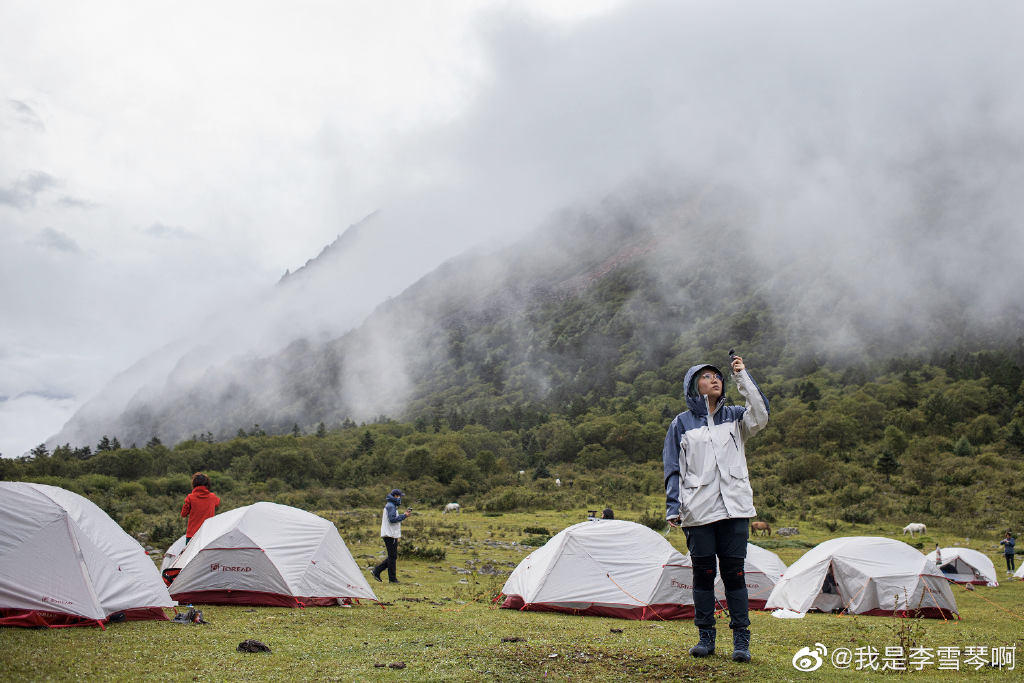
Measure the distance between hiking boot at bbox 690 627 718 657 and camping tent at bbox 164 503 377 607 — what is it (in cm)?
734

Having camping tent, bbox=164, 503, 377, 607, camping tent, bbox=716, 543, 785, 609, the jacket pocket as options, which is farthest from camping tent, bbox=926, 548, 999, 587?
the jacket pocket

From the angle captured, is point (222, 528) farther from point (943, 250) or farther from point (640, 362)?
point (943, 250)

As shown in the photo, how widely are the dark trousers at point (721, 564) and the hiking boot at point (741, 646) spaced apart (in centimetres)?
6

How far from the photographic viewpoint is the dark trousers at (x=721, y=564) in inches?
217

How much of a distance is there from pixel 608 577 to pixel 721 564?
5879mm

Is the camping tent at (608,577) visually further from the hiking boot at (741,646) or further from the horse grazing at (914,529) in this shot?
the horse grazing at (914,529)

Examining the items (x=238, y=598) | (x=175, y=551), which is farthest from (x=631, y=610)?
(x=175, y=551)

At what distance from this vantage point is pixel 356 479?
7162cm

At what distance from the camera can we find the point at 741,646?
548 cm

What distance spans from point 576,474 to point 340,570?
222 feet

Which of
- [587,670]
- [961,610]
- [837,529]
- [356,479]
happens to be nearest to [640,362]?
[356,479]

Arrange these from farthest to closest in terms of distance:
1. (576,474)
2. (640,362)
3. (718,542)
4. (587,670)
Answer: (640,362)
(576,474)
(718,542)
(587,670)

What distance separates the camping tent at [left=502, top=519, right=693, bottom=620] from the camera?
10844 millimetres

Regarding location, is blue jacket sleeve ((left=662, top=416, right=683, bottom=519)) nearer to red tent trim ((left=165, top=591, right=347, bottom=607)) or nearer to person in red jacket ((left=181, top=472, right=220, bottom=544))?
red tent trim ((left=165, top=591, right=347, bottom=607))
